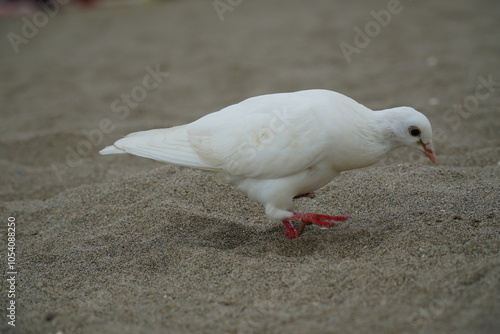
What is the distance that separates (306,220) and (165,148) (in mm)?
919

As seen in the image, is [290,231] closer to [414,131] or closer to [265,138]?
[265,138]

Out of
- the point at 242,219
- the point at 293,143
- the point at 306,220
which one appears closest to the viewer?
the point at 293,143

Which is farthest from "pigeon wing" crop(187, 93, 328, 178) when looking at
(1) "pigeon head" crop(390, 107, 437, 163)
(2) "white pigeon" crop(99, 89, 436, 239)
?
(1) "pigeon head" crop(390, 107, 437, 163)

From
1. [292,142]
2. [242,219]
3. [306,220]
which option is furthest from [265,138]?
A: [242,219]

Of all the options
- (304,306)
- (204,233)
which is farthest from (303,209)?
(304,306)

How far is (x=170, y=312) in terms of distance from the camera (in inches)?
92.1

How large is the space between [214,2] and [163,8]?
1153mm

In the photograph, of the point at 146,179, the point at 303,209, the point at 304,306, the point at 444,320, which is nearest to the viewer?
the point at 444,320

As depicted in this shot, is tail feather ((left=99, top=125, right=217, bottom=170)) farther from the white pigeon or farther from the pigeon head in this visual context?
the pigeon head

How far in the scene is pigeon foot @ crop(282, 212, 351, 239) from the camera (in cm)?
288

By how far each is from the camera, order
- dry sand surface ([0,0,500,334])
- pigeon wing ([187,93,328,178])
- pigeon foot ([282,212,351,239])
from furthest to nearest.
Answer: pigeon foot ([282,212,351,239]) < pigeon wing ([187,93,328,178]) < dry sand surface ([0,0,500,334])

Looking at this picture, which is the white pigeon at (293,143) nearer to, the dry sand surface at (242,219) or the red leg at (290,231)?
the red leg at (290,231)

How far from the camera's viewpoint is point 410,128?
107 inches

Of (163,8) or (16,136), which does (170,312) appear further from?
(163,8)
